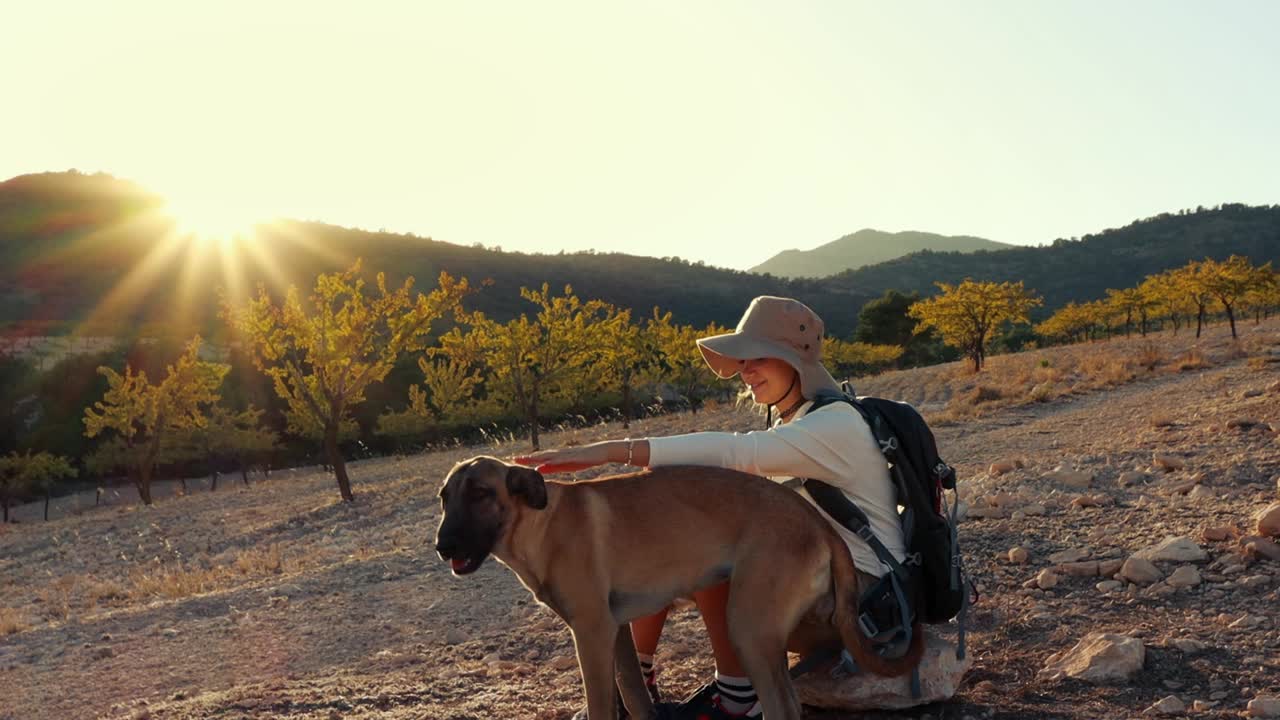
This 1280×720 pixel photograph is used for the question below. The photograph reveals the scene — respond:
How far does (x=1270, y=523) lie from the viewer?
5.61 meters

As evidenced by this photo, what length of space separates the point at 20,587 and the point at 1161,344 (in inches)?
1435

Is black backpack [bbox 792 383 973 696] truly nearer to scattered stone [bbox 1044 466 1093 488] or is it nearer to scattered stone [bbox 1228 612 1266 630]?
scattered stone [bbox 1228 612 1266 630]

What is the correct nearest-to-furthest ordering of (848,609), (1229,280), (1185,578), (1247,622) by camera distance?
1. (848,609)
2. (1247,622)
3. (1185,578)
4. (1229,280)

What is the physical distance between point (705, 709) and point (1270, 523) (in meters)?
4.06

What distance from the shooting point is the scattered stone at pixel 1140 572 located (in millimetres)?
5516

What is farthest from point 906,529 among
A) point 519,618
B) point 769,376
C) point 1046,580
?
point 519,618

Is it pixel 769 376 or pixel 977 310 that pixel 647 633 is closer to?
pixel 769 376

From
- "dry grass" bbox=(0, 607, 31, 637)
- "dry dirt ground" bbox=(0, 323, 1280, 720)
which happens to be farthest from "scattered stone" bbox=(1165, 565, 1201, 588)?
"dry grass" bbox=(0, 607, 31, 637)

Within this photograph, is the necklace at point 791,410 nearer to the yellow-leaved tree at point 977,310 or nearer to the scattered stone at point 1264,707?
the scattered stone at point 1264,707

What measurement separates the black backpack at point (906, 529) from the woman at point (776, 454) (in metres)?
0.05

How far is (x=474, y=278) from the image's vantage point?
101250 millimetres

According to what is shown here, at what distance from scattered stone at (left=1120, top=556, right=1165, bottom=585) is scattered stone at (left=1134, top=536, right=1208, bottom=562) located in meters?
0.11

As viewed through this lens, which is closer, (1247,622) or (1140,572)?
(1247,622)

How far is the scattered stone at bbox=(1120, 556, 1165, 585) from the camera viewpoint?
217 inches
